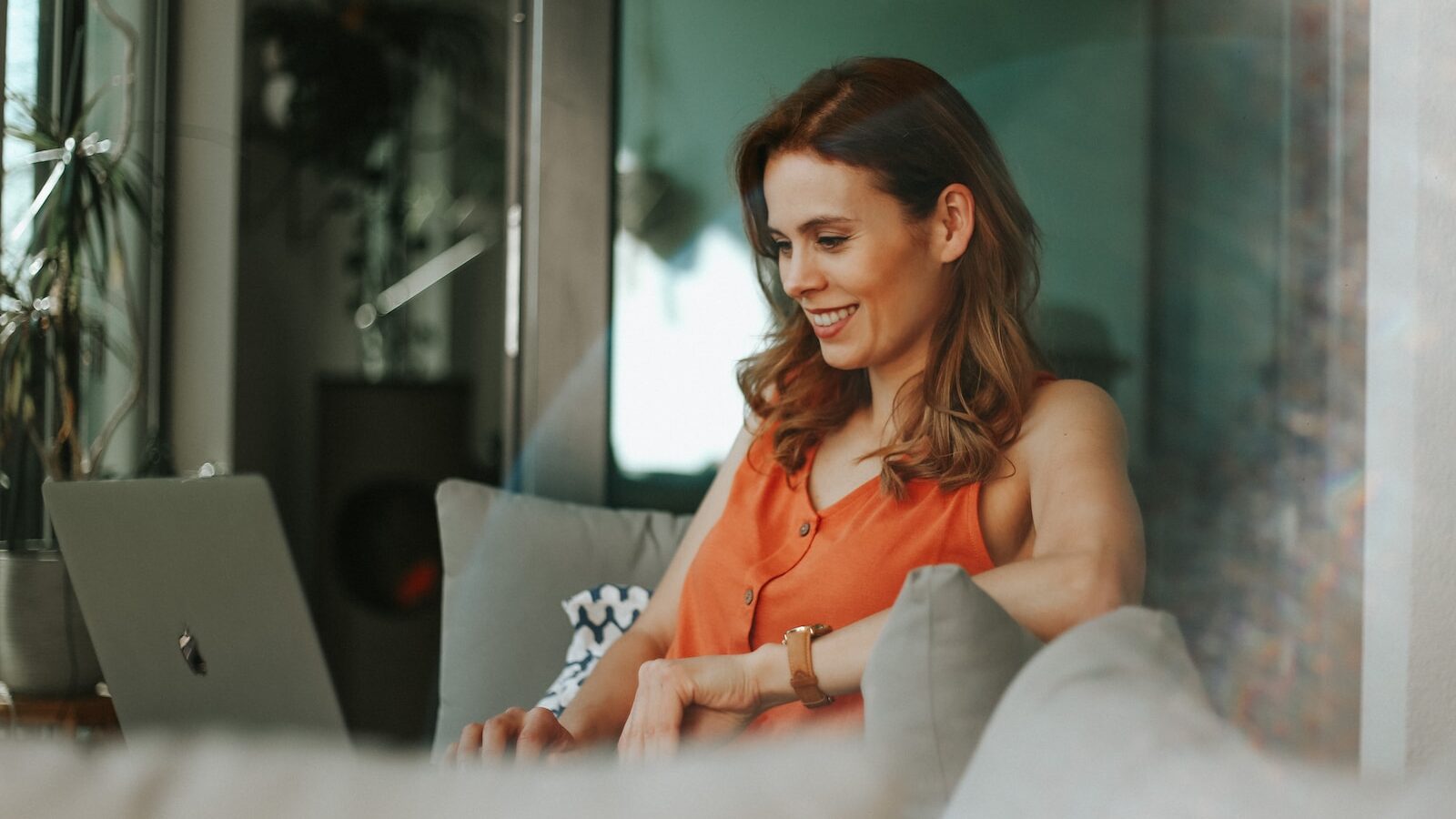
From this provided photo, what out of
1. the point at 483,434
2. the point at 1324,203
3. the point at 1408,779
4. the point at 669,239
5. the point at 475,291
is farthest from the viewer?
the point at 475,291

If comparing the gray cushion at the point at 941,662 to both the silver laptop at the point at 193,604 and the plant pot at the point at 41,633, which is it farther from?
the plant pot at the point at 41,633

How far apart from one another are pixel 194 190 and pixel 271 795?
2.35 metres

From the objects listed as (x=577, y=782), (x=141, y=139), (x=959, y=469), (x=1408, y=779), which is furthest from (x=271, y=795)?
(x=141, y=139)

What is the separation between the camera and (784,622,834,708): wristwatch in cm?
99

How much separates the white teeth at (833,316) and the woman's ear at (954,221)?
0.10 meters

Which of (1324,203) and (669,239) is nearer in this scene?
(1324,203)

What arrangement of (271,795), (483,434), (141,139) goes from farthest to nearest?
(483,434)
(141,139)
(271,795)

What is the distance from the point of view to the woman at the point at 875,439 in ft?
3.22

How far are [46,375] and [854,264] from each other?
122 centimetres

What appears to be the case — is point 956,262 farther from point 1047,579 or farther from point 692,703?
point 692,703

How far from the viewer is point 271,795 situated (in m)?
0.27

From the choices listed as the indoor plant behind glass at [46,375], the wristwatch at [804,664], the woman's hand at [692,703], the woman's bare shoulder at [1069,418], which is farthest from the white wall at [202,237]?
the woman's bare shoulder at [1069,418]

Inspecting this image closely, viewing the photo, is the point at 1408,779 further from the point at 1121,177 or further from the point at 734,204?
the point at 734,204

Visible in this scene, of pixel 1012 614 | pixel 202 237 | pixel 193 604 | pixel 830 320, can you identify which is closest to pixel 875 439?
pixel 830 320
